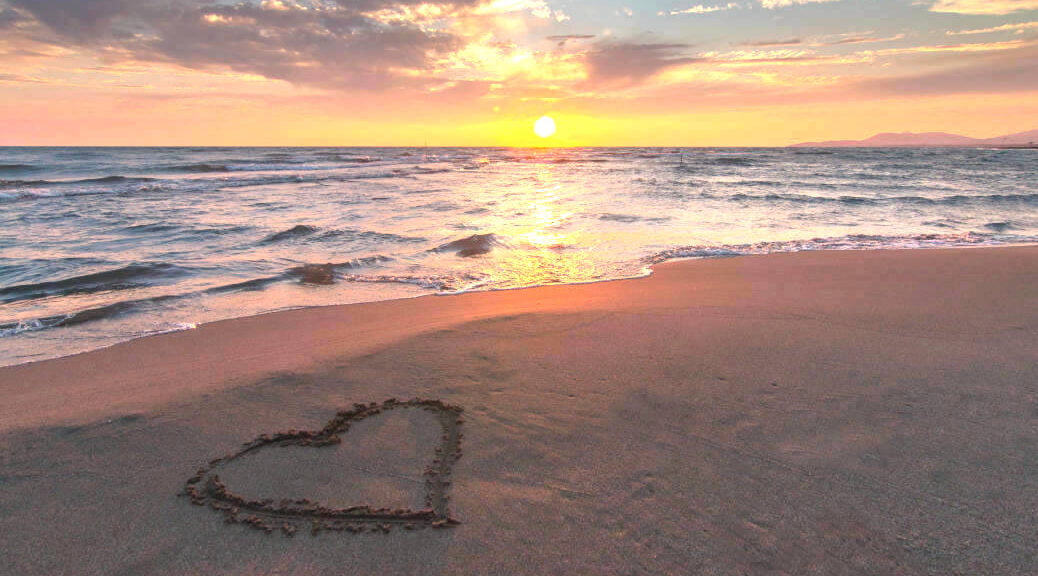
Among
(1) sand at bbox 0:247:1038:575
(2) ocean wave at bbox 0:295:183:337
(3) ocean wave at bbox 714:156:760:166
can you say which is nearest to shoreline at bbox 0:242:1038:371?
(1) sand at bbox 0:247:1038:575

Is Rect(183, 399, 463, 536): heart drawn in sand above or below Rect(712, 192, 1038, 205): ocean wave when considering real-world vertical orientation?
below

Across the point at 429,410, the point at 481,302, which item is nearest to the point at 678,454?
the point at 429,410

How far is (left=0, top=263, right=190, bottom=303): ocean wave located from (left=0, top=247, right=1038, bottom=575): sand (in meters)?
2.65

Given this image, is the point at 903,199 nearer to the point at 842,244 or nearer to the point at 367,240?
the point at 842,244

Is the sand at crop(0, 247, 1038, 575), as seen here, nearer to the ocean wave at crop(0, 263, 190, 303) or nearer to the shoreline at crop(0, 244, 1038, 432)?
the shoreline at crop(0, 244, 1038, 432)

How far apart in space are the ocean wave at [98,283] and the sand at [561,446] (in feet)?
8.71

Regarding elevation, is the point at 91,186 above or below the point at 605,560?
above

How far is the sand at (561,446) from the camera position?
→ 1979mm

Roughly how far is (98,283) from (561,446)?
677cm

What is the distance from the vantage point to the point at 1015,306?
4855 millimetres

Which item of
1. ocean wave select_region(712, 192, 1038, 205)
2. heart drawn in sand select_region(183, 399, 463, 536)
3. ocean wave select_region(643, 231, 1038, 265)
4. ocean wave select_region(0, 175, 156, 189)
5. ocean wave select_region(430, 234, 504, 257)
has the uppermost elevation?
ocean wave select_region(0, 175, 156, 189)

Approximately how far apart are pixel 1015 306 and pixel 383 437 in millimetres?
5797

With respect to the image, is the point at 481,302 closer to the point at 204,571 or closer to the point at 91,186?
the point at 204,571

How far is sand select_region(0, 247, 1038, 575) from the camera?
6.49 ft
